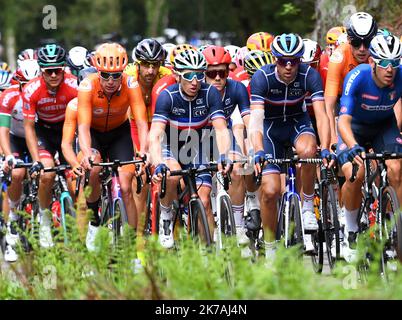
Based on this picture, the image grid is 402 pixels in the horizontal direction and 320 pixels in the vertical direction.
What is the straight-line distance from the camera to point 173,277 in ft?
24.6

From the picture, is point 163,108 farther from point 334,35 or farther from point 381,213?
point 334,35

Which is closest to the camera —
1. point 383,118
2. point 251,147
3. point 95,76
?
point 383,118

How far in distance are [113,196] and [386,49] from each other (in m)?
3.28

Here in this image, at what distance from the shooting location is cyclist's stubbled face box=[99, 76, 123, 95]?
41.4 feet

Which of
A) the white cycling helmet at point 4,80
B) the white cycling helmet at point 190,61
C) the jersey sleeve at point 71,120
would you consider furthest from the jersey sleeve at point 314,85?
the white cycling helmet at point 4,80

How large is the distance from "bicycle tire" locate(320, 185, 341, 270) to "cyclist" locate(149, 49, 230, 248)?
1.24m

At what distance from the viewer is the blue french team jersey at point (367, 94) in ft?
36.1

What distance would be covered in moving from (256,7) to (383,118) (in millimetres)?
29742

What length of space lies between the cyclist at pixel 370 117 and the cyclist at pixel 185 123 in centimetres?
125

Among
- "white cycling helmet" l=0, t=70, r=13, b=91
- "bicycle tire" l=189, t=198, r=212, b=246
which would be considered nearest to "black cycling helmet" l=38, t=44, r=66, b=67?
"bicycle tire" l=189, t=198, r=212, b=246

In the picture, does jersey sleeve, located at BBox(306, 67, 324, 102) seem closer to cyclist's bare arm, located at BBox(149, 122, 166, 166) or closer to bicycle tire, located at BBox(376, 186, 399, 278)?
cyclist's bare arm, located at BBox(149, 122, 166, 166)
